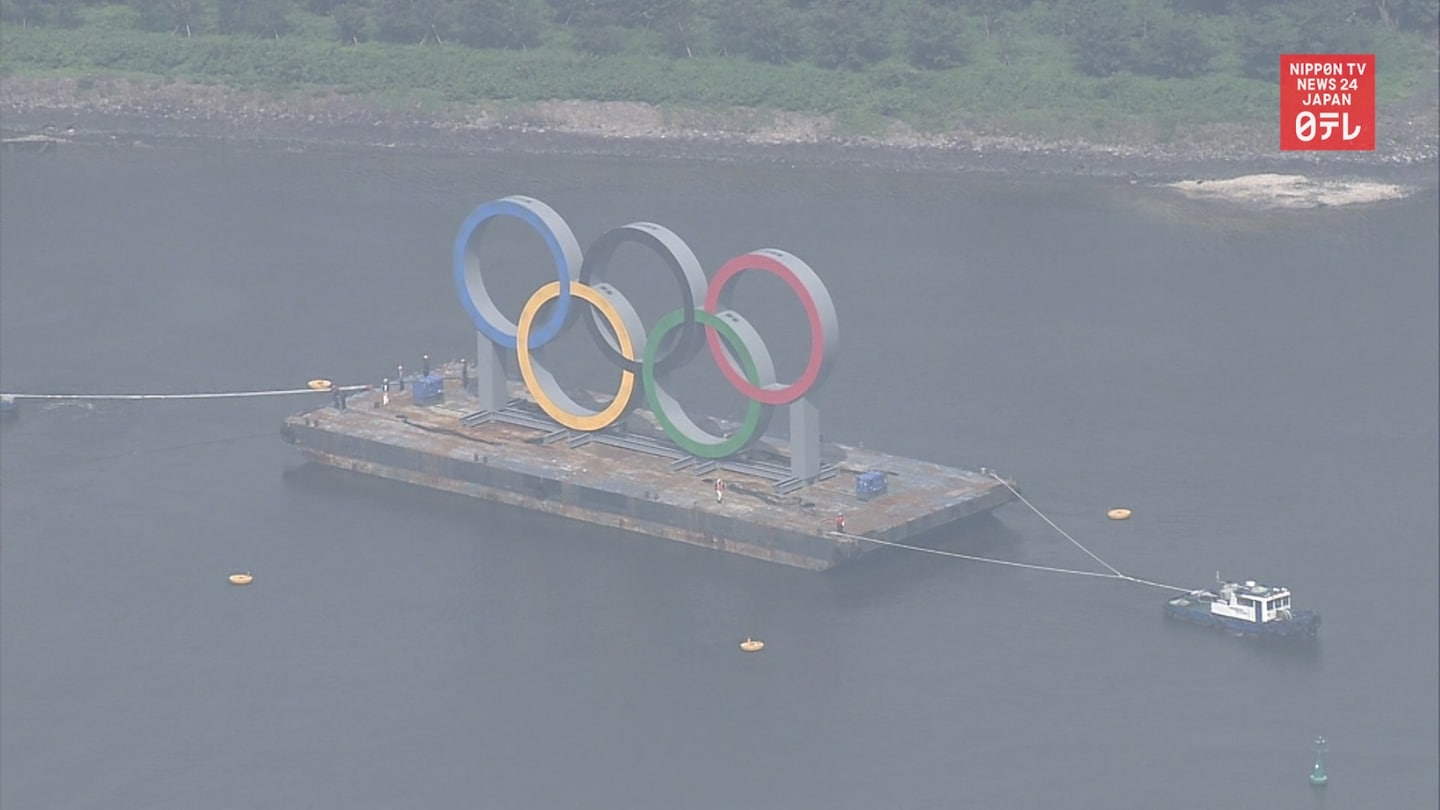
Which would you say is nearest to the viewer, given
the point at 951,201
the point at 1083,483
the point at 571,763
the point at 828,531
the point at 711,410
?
the point at 571,763

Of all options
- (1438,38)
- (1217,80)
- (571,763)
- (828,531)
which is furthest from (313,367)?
(1438,38)

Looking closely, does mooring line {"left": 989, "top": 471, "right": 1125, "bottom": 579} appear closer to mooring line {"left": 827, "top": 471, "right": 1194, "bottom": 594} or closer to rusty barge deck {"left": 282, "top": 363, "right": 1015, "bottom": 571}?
mooring line {"left": 827, "top": 471, "right": 1194, "bottom": 594}

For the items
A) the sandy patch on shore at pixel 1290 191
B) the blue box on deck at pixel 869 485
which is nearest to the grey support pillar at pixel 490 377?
the blue box on deck at pixel 869 485

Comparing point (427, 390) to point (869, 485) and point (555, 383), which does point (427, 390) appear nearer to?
point (555, 383)

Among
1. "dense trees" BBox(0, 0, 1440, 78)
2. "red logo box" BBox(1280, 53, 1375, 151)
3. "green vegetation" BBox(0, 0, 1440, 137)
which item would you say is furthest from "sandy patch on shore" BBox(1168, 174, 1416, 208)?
"dense trees" BBox(0, 0, 1440, 78)

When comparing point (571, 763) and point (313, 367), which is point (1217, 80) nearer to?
point (313, 367)

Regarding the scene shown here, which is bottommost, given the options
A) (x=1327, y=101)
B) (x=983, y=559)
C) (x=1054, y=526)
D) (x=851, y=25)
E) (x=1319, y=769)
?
(x=1319, y=769)

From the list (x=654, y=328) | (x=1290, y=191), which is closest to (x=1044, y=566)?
(x=654, y=328)
